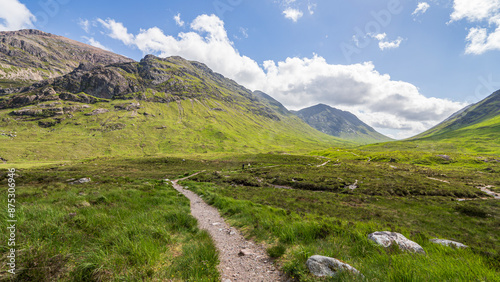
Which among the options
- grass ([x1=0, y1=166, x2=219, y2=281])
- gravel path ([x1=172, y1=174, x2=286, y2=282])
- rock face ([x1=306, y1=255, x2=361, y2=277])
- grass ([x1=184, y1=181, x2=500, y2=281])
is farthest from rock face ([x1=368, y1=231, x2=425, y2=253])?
grass ([x1=0, y1=166, x2=219, y2=281])

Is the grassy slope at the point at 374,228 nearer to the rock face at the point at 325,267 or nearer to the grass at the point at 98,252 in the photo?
the rock face at the point at 325,267

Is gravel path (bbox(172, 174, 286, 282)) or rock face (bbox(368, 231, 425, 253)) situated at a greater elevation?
rock face (bbox(368, 231, 425, 253))

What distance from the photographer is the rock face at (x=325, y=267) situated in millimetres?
4750

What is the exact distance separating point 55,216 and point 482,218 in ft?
124

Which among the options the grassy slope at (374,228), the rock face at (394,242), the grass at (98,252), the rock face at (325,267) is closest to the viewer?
the grass at (98,252)

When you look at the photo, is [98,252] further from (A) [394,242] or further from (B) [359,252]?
(A) [394,242]

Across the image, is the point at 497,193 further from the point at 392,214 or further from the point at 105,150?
the point at 105,150

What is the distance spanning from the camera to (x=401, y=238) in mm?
7918

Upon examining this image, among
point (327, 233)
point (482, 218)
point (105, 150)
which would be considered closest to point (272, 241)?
point (327, 233)

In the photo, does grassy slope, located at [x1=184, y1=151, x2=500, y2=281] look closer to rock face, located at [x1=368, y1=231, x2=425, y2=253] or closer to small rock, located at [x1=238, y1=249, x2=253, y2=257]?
rock face, located at [x1=368, y1=231, x2=425, y2=253]

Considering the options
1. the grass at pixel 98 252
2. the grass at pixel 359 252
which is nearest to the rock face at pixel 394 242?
the grass at pixel 359 252

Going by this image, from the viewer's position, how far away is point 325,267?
498 centimetres

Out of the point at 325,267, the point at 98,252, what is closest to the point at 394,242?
the point at 325,267

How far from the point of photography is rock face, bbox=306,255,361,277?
4.75 meters
